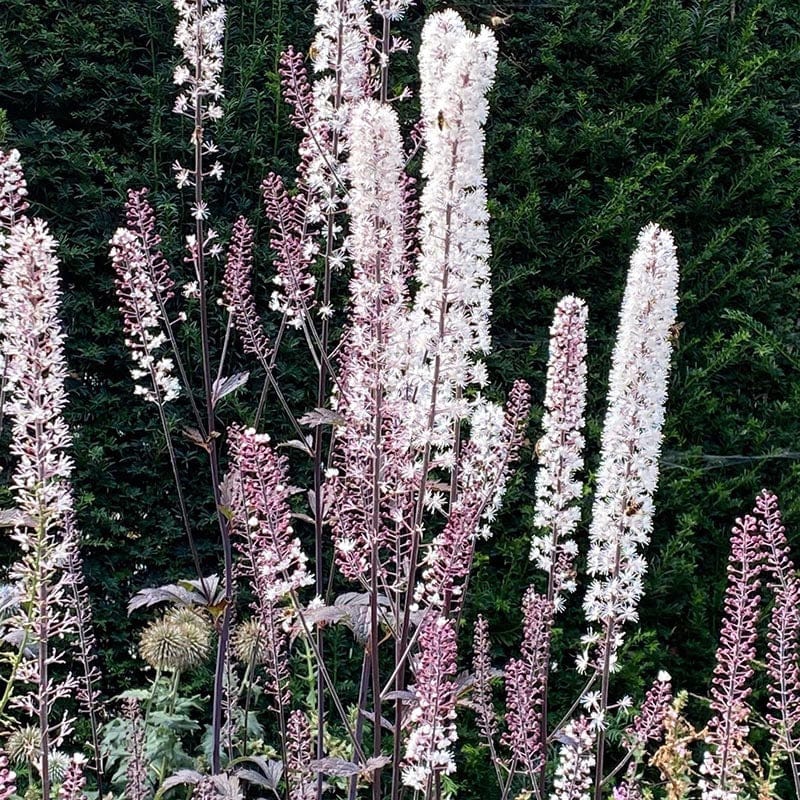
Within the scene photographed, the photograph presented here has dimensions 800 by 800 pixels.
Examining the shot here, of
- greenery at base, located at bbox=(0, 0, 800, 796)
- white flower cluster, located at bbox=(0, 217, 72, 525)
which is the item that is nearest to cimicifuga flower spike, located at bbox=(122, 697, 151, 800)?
white flower cluster, located at bbox=(0, 217, 72, 525)

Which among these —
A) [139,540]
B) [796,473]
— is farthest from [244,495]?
[796,473]

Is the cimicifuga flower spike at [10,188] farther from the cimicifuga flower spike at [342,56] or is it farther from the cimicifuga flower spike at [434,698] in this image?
the cimicifuga flower spike at [434,698]

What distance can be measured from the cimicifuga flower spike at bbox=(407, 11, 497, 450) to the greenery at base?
2.59m

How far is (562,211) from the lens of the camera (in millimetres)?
5277

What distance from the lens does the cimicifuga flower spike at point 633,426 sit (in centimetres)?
242

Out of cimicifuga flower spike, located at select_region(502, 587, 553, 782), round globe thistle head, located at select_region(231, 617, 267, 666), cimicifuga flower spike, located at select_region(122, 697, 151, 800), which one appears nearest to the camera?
cimicifuga flower spike, located at select_region(502, 587, 553, 782)

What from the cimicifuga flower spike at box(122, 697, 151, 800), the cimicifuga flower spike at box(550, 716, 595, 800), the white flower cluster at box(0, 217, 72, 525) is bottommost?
the cimicifuga flower spike at box(122, 697, 151, 800)

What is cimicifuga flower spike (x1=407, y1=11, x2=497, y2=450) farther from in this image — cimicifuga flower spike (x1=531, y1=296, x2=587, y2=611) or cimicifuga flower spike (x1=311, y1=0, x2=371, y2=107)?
cimicifuga flower spike (x1=311, y1=0, x2=371, y2=107)

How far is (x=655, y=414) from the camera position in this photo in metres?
2.43

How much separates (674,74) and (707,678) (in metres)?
3.05

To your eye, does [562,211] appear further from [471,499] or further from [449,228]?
[449,228]

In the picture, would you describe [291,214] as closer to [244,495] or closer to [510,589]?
[244,495]

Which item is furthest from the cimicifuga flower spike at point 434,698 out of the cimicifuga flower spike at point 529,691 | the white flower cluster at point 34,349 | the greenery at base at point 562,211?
the greenery at base at point 562,211

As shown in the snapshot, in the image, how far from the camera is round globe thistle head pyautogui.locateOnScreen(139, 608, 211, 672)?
3.71 metres
